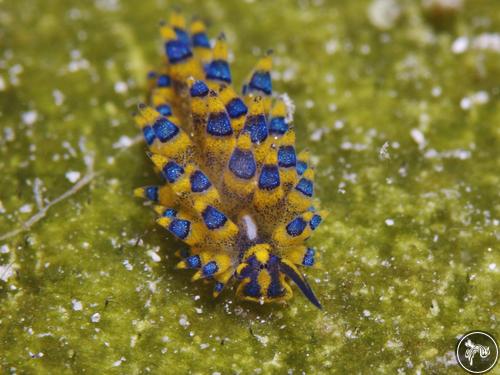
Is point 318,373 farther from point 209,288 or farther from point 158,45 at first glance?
point 158,45

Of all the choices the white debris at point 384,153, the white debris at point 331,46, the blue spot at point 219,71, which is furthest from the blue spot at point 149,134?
the white debris at point 331,46

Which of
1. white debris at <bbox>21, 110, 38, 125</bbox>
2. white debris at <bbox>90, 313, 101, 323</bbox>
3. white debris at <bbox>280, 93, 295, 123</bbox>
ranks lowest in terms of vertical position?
white debris at <bbox>90, 313, 101, 323</bbox>

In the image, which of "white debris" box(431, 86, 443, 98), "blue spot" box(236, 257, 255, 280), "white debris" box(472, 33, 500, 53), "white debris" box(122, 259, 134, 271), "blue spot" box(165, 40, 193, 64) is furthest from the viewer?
"white debris" box(472, 33, 500, 53)

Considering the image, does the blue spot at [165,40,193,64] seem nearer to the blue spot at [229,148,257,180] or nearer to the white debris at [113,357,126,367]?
the blue spot at [229,148,257,180]

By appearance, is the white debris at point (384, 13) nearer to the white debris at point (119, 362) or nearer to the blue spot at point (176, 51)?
the blue spot at point (176, 51)

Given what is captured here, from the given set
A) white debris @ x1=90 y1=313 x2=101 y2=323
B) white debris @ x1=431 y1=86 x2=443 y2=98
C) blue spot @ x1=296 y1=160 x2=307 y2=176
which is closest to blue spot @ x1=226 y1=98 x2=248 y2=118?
blue spot @ x1=296 y1=160 x2=307 y2=176

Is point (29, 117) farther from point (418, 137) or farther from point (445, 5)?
point (445, 5)

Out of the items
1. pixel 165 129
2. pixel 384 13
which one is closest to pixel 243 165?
pixel 165 129
